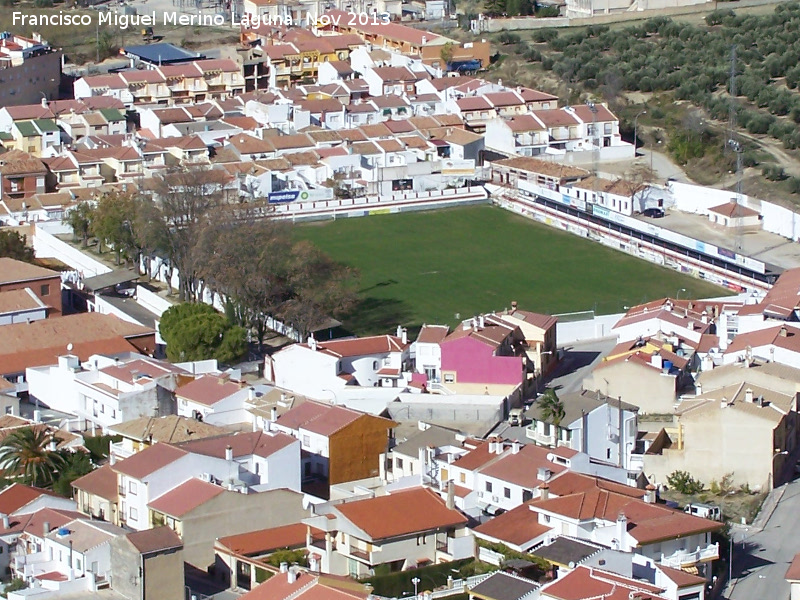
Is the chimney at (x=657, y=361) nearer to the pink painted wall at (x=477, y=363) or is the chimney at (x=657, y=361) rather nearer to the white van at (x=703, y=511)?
the pink painted wall at (x=477, y=363)

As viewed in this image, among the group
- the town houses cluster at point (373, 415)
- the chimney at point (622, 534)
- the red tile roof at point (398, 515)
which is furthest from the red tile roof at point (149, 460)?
the chimney at point (622, 534)

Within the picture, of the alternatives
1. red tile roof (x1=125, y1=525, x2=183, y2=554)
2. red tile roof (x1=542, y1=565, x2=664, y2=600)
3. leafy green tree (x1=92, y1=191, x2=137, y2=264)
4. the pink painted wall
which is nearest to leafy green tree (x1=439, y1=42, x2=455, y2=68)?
leafy green tree (x1=92, y1=191, x2=137, y2=264)

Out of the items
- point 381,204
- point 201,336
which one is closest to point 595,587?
point 201,336

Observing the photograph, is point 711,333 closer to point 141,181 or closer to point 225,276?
point 225,276

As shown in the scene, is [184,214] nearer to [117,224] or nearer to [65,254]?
[117,224]

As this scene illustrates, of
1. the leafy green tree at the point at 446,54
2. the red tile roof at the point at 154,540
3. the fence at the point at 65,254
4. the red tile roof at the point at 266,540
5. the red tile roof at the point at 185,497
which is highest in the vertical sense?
the leafy green tree at the point at 446,54

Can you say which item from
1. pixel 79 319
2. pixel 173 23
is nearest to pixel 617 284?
pixel 79 319
